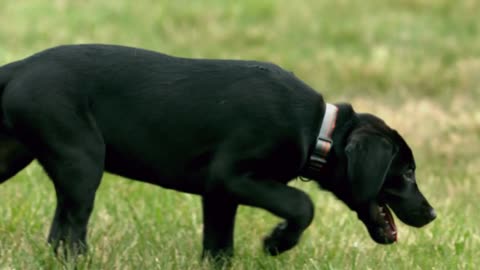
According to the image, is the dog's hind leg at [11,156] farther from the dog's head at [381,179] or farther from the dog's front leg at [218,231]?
the dog's head at [381,179]

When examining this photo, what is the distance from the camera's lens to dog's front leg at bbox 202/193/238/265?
4762mm

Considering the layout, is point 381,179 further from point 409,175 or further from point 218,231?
point 218,231

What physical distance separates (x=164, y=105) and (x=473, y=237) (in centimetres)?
190

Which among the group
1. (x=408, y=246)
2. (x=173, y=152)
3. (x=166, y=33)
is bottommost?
(x=166, y=33)

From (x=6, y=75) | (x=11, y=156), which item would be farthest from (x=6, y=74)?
(x=11, y=156)

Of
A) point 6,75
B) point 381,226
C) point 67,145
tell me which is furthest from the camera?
point 381,226

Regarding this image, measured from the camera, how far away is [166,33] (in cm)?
1139

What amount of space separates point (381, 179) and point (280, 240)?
20.1 inches

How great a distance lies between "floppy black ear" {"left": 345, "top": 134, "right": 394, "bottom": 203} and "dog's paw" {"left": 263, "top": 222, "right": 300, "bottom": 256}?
0.33 meters

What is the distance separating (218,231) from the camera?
189 inches

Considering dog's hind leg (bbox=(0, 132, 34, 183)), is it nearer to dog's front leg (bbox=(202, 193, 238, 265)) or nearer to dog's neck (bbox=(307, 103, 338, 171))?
dog's front leg (bbox=(202, 193, 238, 265))

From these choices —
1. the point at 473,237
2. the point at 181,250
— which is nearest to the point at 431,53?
the point at 473,237

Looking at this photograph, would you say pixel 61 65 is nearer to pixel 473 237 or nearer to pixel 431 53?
pixel 473 237

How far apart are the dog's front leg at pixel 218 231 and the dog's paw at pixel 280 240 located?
0.22 m
